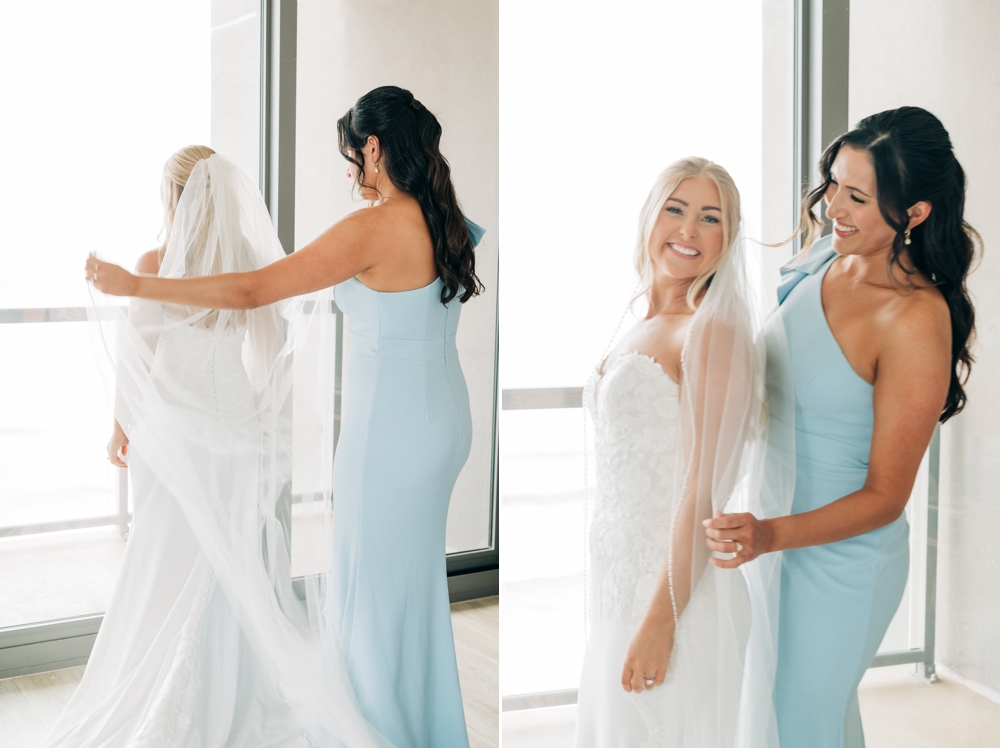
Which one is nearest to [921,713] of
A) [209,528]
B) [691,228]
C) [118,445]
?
[691,228]

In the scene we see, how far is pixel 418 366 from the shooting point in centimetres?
218

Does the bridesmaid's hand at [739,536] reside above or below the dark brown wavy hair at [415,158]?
below

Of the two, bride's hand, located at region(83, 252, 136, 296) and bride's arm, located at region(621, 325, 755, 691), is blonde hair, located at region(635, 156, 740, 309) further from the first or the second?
bride's hand, located at region(83, 252, 136, 296)

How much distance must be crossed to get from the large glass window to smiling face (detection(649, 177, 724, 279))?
84.4 inches

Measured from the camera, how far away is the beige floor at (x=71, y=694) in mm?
2533

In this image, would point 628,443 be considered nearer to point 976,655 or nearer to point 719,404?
point 719,404

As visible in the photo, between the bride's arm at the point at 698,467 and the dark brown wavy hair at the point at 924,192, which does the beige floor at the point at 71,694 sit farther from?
the dark brown wavy hair at the point at 924,192

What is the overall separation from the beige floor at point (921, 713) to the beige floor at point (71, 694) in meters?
1.16

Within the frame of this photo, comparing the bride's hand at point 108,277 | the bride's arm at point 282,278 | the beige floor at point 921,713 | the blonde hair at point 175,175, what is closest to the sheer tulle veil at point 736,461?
the beige floor at point 921,713

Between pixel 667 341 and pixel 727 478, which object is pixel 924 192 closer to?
pixel 667 341

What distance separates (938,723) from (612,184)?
154cm

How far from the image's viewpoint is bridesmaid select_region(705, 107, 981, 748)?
4.90 feet

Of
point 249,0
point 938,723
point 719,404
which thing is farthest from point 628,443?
point 249,0

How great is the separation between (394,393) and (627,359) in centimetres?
78
